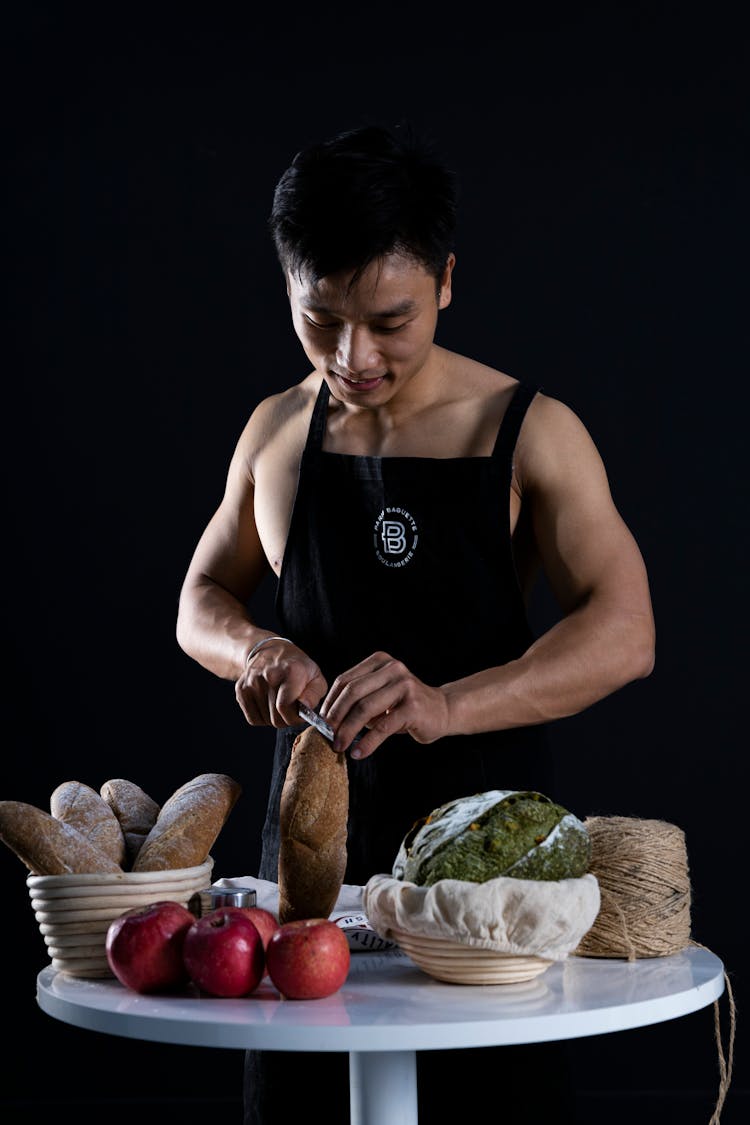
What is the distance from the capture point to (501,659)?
7.98ft

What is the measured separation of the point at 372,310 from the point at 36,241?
93.4 inches

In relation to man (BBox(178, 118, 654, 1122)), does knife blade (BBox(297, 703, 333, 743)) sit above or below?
below

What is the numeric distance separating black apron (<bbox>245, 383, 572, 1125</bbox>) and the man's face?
7.8 inches

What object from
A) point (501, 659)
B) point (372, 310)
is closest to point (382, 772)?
point (501, 659)

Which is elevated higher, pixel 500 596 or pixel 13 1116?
pixel 500 596

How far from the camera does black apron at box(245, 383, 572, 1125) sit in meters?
2.37

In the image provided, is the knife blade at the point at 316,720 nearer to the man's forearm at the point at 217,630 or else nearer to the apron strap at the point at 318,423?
the man's forearm at the point at 217,630

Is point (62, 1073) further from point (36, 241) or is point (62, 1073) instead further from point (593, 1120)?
point (36, 241)

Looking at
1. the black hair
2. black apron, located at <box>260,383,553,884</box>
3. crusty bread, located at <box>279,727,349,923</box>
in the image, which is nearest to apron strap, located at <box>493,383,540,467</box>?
black apron, located at <box>260,383,553,884</box>

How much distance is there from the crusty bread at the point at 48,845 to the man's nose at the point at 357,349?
0.88 meters

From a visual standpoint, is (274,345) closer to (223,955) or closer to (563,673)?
(563,673)

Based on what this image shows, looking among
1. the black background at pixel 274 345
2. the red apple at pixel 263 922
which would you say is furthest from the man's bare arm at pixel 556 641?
the black background at pixel 274 345

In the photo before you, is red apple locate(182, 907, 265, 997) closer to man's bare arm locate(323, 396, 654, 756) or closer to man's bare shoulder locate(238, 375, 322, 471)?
man's bare arm locate(323, 396, 654, 756)

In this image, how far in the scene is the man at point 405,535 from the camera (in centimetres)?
220
